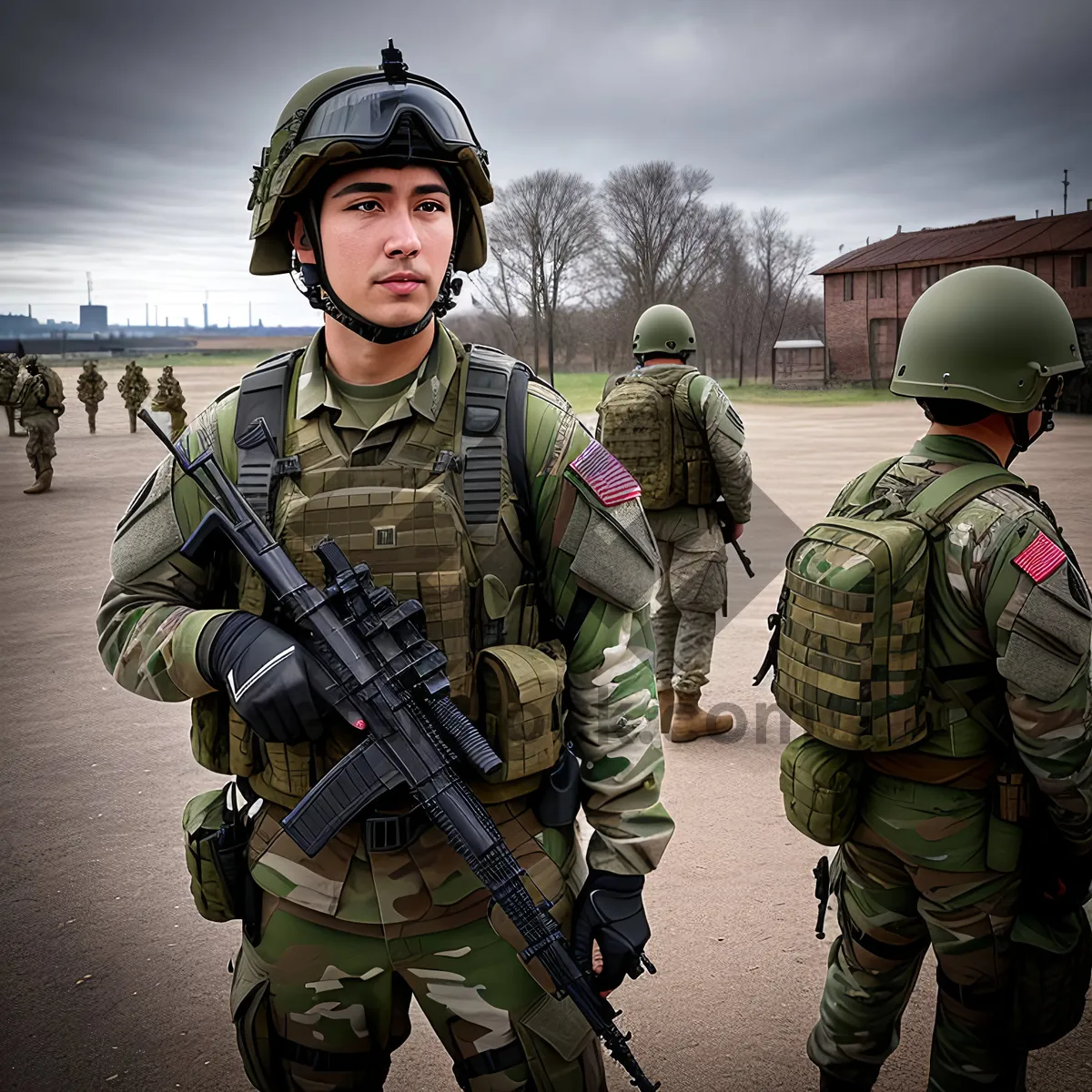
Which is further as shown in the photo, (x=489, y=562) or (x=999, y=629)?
(x=999, y=629)

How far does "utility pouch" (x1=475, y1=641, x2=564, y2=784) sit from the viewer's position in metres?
1.84

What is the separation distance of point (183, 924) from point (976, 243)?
26.6 meters

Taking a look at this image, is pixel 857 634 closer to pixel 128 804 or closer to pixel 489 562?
pixel 489 562

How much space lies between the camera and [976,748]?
2.32 meters

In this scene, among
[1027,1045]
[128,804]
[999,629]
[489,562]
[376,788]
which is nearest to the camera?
[376,788]

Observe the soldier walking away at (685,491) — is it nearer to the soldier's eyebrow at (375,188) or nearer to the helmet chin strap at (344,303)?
the helmet chin strap at (344,303)

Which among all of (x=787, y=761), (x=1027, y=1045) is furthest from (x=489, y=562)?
(x=1027, y=1045)

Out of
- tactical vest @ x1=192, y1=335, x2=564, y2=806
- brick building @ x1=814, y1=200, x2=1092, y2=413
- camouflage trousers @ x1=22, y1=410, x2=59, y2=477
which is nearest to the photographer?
tactical vest @ x1=192, y1=335, x2=564, y2=806

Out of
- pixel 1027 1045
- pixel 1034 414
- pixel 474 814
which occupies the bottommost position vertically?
pixel 1027 1045

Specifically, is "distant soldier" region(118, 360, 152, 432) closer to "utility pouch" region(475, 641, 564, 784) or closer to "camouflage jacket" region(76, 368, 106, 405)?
"camouflage jacket" region(76, 368, 106, 405)

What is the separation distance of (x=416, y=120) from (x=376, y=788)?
1.23 metres

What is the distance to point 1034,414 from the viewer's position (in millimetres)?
2564

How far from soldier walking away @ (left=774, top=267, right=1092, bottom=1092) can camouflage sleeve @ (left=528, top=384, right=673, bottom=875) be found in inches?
21.7

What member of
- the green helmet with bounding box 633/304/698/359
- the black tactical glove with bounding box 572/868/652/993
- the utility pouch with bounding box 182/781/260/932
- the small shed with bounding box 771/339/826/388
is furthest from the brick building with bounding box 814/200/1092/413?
the utility pouch with bounding box 182/781/260/932
